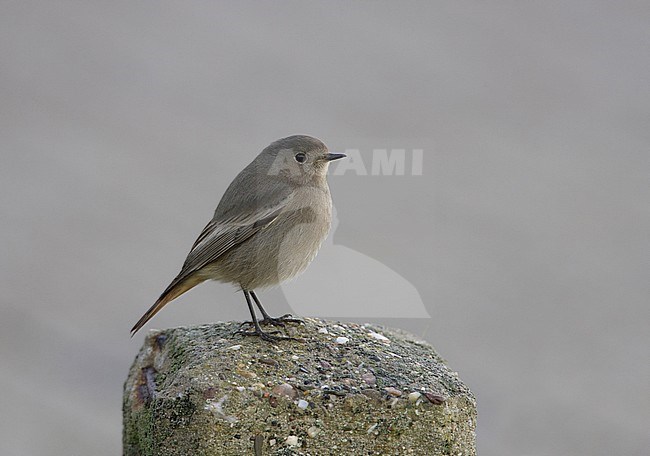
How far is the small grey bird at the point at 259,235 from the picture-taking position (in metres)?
4.75

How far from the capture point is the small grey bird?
475 centimetres

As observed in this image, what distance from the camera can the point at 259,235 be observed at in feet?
15.7

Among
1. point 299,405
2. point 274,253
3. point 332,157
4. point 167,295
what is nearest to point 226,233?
point 274,253

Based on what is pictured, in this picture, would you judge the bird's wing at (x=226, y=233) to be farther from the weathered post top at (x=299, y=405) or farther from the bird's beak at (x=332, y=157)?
the weathered post top at (x=299, y=405)

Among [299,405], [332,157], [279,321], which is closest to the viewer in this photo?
[299,405]

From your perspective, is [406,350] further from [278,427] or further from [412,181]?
[412,181]

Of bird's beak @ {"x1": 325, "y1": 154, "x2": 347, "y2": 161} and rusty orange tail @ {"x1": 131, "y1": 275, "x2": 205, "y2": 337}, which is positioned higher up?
bird's beak @ {"x1": 325, "y1": 154, "x2": 347, "y2": 161}

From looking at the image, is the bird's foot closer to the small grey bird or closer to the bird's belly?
the small grey bird

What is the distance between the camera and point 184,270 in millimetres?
4711

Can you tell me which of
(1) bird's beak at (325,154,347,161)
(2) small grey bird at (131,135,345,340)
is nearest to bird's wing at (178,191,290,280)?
(2) small grey bird at (131,135,345,340)

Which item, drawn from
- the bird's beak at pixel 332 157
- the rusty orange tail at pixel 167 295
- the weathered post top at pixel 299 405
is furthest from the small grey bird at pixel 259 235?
the weathered post top at pixel 299 405

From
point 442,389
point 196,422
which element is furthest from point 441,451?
point 196,422

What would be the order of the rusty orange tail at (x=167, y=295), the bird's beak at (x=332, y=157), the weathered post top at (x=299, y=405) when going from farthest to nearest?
the bird's beak at (x=332, y=157)
the rusty orange tail at (x=167, y=295)
the weathered post top at (x=299, y=405)

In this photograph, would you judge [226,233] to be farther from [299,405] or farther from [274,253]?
[299,405]
